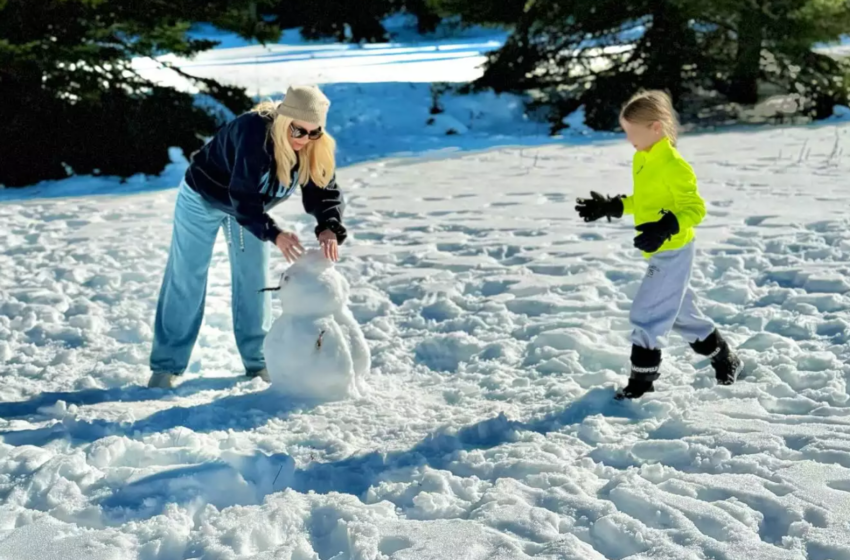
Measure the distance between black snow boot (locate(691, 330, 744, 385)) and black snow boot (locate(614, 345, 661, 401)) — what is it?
30 cm

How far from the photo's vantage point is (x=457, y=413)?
4172 millimetres

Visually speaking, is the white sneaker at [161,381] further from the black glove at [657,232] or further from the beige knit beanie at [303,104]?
the black glove at [657,232]

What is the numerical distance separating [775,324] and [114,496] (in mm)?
3740

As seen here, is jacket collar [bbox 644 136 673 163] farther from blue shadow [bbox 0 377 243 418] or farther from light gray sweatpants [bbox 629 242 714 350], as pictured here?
blue shadow [bbox 0 377 243 418]

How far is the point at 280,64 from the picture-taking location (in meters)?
20.3

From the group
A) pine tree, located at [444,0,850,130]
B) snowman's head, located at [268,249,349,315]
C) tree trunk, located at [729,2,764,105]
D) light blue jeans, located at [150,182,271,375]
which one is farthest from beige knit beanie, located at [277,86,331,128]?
tree trunk, located at [729,2,764,105]

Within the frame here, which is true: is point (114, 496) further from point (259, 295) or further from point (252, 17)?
point (252, 17)

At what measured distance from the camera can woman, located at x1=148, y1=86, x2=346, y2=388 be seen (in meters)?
4.08

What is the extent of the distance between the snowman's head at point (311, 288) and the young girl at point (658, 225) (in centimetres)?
124

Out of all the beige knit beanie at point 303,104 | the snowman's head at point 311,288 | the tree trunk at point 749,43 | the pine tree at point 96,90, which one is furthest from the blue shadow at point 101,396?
the tree trunk at point 749,43

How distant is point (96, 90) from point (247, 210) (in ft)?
23.2

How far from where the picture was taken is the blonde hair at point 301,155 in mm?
4043

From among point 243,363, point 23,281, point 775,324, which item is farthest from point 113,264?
point 775,324

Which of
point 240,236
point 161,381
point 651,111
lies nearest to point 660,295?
point 651,111
